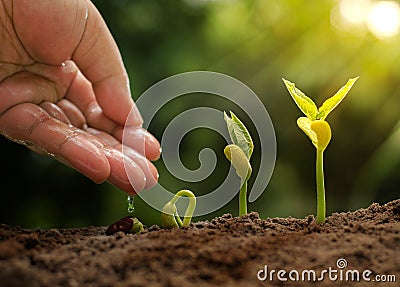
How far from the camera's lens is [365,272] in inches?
20.7

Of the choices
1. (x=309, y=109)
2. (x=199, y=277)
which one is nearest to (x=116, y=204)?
(x=309, y=109)

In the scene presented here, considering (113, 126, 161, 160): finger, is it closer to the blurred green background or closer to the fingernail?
the fingernail

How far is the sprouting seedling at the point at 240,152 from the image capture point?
73cm

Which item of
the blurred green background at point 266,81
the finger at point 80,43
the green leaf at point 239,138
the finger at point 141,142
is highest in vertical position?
the blurred green background at point 266,81

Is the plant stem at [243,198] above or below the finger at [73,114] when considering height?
below

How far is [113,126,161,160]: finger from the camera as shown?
99cm

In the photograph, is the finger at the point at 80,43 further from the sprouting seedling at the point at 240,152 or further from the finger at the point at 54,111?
the sprouting seedling at the point at 240,152

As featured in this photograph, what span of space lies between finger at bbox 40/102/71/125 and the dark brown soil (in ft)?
1.37

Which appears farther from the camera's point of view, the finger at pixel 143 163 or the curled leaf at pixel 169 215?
the finger at pixel 143 163

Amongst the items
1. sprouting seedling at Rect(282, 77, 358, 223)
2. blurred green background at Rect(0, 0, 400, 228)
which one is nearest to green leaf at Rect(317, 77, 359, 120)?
sprouting seedling at Rect(282, 77, 358, 223)

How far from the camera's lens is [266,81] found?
1765 mm

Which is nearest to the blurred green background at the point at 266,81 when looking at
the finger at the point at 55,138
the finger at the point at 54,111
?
the finger at the point at 54,111

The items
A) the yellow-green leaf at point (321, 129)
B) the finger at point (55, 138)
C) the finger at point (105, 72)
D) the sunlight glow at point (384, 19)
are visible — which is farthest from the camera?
the sunlight glow at point (384, 19)

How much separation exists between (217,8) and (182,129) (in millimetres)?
463
